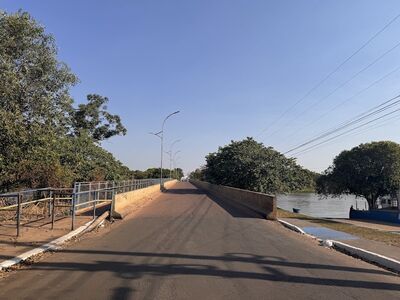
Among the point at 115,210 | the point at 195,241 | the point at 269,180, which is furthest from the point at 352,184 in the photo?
the point at 195,241

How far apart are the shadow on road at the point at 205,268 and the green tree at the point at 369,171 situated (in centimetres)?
5296

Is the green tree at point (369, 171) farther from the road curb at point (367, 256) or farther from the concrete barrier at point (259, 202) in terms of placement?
the road curb at point (367, 256)

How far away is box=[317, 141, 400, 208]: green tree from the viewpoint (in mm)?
59125

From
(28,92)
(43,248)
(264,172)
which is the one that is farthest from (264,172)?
(43,248)

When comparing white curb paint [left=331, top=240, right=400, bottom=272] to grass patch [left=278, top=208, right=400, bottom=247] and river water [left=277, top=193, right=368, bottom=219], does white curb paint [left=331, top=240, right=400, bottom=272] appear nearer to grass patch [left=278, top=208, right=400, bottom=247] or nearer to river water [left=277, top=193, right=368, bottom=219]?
grass patch [left=278, top=208, right=400, bottom=247]

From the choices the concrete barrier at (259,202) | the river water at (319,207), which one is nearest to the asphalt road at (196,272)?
the concrete barrier at (259,202)

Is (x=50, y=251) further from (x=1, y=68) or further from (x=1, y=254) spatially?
(x=1, y=68)

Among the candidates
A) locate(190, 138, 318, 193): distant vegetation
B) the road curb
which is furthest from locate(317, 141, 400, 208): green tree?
the road curb

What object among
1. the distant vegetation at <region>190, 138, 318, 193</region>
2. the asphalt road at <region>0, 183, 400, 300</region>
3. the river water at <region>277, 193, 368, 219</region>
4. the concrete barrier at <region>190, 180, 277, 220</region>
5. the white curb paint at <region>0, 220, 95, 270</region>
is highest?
the distant vegetation at <region>190, 138, 318, 193</region>

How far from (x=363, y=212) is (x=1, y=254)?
51.4m

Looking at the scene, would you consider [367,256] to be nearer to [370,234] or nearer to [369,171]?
[370,234]

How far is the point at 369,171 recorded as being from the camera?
6041cm

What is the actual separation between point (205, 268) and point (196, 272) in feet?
1.40

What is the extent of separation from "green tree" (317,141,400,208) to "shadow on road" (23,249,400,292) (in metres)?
53.0
